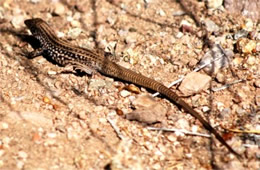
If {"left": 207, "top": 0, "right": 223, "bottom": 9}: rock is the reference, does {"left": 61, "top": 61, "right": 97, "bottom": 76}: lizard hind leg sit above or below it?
below

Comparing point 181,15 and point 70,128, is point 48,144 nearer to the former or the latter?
point 70,128

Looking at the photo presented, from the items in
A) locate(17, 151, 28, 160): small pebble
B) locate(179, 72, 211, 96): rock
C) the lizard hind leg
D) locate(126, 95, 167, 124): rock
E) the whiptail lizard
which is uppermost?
locate(179, 72, 211, 96): rock

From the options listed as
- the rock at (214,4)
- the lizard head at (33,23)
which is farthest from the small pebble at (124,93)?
the rock at (214,4)

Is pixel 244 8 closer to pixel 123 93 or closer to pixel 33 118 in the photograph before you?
pixel 123 93

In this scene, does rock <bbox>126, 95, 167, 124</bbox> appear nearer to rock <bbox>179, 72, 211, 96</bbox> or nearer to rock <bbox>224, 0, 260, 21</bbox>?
rock <bbox>179, 72, 211, 96</bbox>

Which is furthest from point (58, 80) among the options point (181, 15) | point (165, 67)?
point (181, 15)

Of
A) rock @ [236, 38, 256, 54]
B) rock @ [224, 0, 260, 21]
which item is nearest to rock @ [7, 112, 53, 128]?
rock @ [236, 38, 256, 54]

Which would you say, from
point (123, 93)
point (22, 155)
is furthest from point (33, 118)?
point (123, 93)

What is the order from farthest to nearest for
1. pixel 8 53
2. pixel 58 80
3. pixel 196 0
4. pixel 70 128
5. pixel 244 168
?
pixel 196 0 → pixel 8 53 → pixel 58 80 → pixel 70 128 → pixel 244 168
